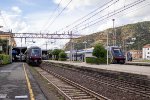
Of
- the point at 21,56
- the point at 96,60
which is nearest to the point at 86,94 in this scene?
the point at 96,60

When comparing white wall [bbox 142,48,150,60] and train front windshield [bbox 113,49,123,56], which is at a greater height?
white wall [bbox 142,48,150,60]

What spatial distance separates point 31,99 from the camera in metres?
15.8

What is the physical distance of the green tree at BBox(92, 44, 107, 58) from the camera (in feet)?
175

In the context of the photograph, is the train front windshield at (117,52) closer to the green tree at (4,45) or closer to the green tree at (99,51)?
the green tree at (99,51)

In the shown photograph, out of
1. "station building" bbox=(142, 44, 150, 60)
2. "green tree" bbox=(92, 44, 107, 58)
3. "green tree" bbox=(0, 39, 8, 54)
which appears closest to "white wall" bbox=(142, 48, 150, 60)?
"station building" bbox=(142, 44, 150, 60)

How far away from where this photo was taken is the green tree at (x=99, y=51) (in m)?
53.4

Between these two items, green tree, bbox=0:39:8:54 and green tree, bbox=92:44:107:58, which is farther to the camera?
green tree, bbox=0:39:8:54

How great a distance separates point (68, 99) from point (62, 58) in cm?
8166

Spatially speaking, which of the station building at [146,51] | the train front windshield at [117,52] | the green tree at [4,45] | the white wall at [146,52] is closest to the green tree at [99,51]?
the train front windshield at [117,52]

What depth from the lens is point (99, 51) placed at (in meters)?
53.9

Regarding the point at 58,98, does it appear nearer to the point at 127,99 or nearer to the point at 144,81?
the point at 127,99

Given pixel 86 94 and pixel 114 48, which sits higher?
pixel 114 48

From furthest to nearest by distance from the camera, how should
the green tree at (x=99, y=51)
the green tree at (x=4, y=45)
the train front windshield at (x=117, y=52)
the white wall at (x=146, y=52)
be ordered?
the white wall at (x=146, y=52)
the green tree at (x=4, y=45)
the train front windshield at (x=117, y=52)
the green tree at (x=99, y=51)

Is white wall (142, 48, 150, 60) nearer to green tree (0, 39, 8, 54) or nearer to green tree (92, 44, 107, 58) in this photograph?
green tree (0, 39, 8, 54)
